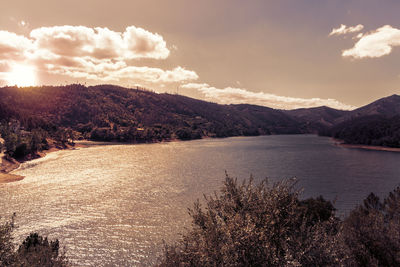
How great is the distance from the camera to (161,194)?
63.2 metres

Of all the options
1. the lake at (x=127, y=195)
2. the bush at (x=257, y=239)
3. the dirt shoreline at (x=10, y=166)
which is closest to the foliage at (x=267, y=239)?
the bush at (x=257, y=239)

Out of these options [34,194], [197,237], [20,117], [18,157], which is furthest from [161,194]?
[20,117]

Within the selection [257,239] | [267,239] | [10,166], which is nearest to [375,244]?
[267,239]

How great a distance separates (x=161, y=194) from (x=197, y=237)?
4897cm

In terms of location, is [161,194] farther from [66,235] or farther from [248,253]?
[248,253]

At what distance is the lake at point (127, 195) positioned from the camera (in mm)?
38281

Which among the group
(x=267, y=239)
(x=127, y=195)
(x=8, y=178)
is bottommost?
(x=127, y=195)

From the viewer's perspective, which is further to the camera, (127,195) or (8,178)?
(8,178)

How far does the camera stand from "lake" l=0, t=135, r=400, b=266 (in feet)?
126

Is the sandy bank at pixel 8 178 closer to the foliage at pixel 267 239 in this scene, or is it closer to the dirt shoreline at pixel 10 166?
the dirt shoreline at pixel 10 166

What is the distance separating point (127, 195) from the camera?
6269cm

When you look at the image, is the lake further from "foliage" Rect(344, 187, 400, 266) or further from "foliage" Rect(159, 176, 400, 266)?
"foliage" Rect(159, 176, 400, 266)

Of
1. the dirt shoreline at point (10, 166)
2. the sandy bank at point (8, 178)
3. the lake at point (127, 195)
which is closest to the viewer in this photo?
the lake at point (127, 195)

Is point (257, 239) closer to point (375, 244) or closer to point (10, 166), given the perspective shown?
point (375, 244)
